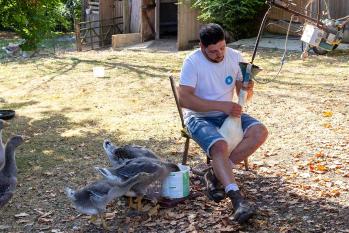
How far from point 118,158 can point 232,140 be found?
1.06 metres

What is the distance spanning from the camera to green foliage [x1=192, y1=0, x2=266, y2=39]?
14.8m

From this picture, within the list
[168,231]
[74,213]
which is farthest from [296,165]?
[74,213]

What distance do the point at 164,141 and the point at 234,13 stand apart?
8965 mm

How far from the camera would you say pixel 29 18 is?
780 cm

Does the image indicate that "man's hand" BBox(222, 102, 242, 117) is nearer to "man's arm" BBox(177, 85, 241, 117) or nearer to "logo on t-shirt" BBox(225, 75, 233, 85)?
"man's arm" BBox(177, 85, 241, 117)

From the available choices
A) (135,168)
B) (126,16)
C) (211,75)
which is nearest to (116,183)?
(135,168)

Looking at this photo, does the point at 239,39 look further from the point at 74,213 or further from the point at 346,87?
the point at 74,213

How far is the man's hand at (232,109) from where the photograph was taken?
4.71m

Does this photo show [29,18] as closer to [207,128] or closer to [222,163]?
[207,128]

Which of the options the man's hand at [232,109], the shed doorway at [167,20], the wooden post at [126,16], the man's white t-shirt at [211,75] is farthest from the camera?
the shed doorway at [167,20]

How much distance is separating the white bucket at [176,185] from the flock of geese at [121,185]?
0.24 feet

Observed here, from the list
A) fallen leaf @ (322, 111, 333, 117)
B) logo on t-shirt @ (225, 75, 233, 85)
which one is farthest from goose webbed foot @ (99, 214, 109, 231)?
fallen leaf @ (322, 111, 333, 117)

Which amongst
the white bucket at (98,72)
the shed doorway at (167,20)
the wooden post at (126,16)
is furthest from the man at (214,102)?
the wooden post at (126,16)

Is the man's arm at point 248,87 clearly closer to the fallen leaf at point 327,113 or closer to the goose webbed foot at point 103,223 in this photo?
the goose webbed foot at point 103,223
